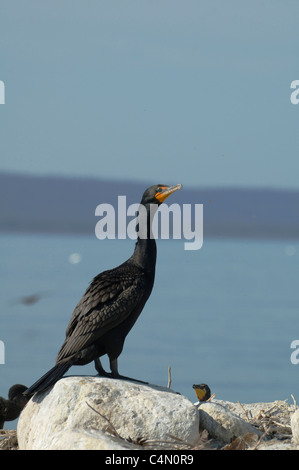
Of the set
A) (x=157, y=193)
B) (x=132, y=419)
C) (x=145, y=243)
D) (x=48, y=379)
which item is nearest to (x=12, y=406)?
(x=48, y=379)

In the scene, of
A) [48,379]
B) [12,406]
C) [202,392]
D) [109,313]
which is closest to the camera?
[48,379]

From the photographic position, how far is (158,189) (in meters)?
8.77

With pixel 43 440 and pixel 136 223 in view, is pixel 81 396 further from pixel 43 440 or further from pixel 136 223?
pixel 136 223

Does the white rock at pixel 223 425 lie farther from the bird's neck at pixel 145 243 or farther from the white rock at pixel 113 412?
the bird's neck at pixel 145 243

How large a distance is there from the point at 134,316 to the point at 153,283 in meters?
0.47

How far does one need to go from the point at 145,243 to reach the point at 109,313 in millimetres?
891

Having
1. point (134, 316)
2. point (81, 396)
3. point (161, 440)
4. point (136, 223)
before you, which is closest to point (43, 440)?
point (81, 396)

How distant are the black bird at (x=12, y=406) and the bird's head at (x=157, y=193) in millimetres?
2712

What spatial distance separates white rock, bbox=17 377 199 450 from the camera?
24.2 ft

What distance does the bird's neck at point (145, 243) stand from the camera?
8.71m

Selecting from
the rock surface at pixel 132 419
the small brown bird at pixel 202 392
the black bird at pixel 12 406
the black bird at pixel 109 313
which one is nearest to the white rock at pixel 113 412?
the rock surface at pixel 132 419

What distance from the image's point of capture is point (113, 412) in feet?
24.5

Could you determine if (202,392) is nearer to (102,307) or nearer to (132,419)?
(102,307)

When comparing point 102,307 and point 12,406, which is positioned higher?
point 102,307
